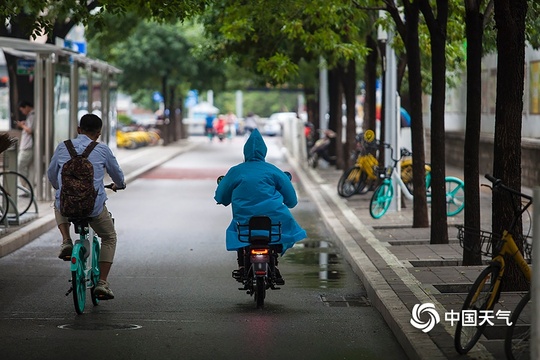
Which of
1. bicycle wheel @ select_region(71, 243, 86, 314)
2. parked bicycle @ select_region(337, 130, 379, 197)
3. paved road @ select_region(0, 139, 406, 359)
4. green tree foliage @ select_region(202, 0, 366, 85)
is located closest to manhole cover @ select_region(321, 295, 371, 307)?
paved road @ select_region(0, 139, 406, 359)

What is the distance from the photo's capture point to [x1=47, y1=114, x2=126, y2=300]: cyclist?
950 centimetres

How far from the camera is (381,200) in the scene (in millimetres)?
17734

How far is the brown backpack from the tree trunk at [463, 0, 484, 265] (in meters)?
3.82

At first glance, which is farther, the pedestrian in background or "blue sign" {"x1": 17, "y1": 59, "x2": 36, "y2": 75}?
"blue sign" {"x1": 17, "y1": 59, "x2": 36, "y2": 75}

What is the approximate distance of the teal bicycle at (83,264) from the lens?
918cm

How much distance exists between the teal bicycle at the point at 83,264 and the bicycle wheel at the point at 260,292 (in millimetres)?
1283

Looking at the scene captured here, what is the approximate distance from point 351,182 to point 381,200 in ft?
12.5

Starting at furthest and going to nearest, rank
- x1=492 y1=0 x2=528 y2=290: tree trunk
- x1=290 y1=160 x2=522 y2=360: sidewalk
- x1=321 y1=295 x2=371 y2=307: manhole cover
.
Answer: x1=321 y1=295 x2=371 y2=307: manhole cover < x1=492 y1=0 x2=528 y2=290: tree trunk < x1=290 y1=160 x2=522 y2=360: sidewalk

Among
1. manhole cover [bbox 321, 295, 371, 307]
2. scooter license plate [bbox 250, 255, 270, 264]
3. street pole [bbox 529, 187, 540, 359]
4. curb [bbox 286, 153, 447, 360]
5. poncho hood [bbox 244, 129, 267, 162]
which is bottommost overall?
manhole cover [bbox 321, 295, 371, 307]

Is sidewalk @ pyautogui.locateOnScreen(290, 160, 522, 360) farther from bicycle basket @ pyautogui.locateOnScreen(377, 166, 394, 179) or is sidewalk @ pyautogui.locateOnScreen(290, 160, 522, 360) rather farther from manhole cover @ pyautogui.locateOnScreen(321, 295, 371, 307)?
bicycle basket @ pyautogui.locateOnScreen(377, 166, 394, 179)

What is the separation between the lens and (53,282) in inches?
454

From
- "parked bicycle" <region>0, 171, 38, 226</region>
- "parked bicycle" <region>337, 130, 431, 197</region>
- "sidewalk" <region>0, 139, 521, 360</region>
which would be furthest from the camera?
"parked bicycle" <region>337, 130, 431, 197</region>

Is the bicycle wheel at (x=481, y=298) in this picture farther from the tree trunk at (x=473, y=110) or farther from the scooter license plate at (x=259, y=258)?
the tree trunk at (x=473, y=110)

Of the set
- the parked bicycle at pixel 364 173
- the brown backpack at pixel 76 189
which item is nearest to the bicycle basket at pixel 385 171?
the parked bicycle at pixel 364 173
